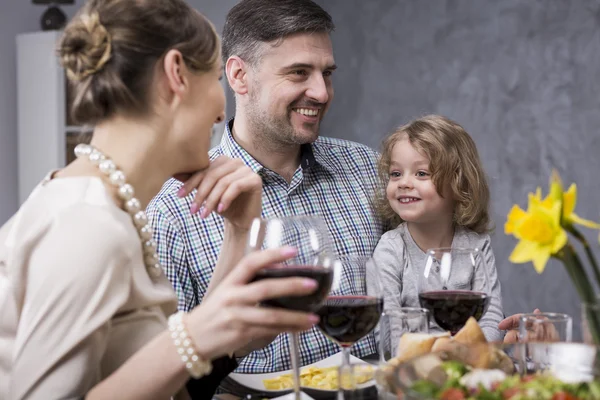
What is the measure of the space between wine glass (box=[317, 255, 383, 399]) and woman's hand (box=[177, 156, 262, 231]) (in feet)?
1.40

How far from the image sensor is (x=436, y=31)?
182 inches

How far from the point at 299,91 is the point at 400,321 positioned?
4.20 ft

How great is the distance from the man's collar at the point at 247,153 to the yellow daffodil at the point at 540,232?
1374 millimetres

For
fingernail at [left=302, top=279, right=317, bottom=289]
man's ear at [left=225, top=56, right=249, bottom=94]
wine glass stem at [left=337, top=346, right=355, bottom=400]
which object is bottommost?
wine glass stem at [left=337, top=346, right=355, bottom=400]

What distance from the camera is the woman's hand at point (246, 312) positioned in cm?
102

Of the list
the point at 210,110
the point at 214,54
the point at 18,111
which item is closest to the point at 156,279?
the point at 210,110

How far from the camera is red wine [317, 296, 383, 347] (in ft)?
3.95

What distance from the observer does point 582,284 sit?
101 centimetres

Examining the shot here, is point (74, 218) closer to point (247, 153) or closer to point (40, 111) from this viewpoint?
point (247, 153)

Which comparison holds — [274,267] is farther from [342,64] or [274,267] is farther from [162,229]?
[342,64]

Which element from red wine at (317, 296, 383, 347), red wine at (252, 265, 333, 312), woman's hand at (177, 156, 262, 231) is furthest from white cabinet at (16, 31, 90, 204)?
red wine at (252, 265, 333, 312)

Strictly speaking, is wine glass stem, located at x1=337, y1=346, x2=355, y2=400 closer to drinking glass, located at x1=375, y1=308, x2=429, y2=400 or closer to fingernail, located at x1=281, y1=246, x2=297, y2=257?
drinking glass, located at x1=375, y1=308, x2=429, y2=400

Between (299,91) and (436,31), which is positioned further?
(436,31)

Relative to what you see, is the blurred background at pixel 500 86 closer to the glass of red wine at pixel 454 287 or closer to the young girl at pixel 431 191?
the young girl at pixel 431 191
